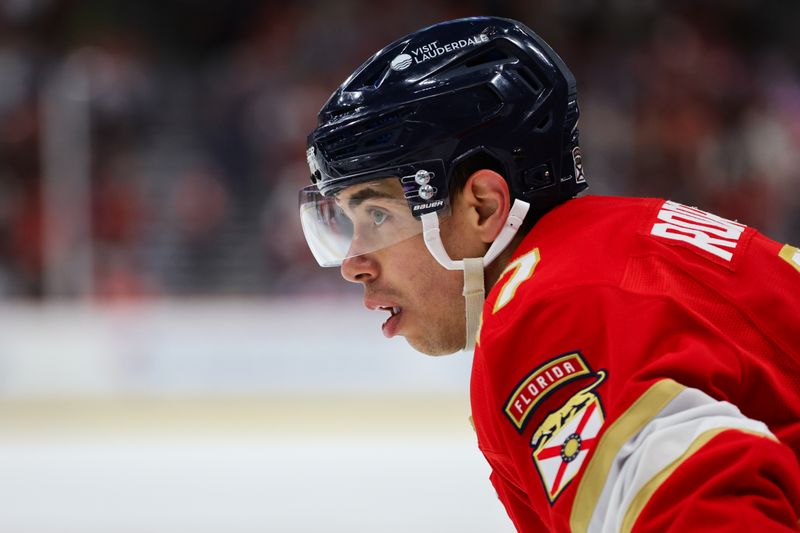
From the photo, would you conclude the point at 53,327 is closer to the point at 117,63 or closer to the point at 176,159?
the point at 176,159

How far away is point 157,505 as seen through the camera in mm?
4160

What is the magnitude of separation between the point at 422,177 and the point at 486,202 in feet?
0.38

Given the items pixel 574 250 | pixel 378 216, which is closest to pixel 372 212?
pixel 378 216

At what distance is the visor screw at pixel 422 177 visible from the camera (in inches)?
63.6

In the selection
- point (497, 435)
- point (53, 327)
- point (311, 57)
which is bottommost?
A: point (497, 435)

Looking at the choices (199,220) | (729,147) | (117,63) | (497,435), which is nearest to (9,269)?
(199,220)

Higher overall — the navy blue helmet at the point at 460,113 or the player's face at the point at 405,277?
the navy blue helmet at the point at 460,113

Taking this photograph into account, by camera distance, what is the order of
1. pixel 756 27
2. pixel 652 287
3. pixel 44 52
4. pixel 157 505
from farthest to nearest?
pixel 756 27
pixel 44 52
pixel 157 505
pixel 652 287

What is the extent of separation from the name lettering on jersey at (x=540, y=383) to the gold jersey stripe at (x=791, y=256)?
0.43 meters

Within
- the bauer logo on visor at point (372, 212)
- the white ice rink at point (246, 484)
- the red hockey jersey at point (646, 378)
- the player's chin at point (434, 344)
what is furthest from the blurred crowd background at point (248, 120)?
the red hockey jersey at point (646, 378)

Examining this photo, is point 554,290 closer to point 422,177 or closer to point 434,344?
point 422,177

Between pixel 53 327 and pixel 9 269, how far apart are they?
596 mm

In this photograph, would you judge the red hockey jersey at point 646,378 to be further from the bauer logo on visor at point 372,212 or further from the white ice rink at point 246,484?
the white ice rink at point 246,484

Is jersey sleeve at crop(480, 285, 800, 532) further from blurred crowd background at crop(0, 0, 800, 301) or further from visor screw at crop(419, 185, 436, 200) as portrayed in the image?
blurred crowd background at crop(0, 0, 800, 301)
